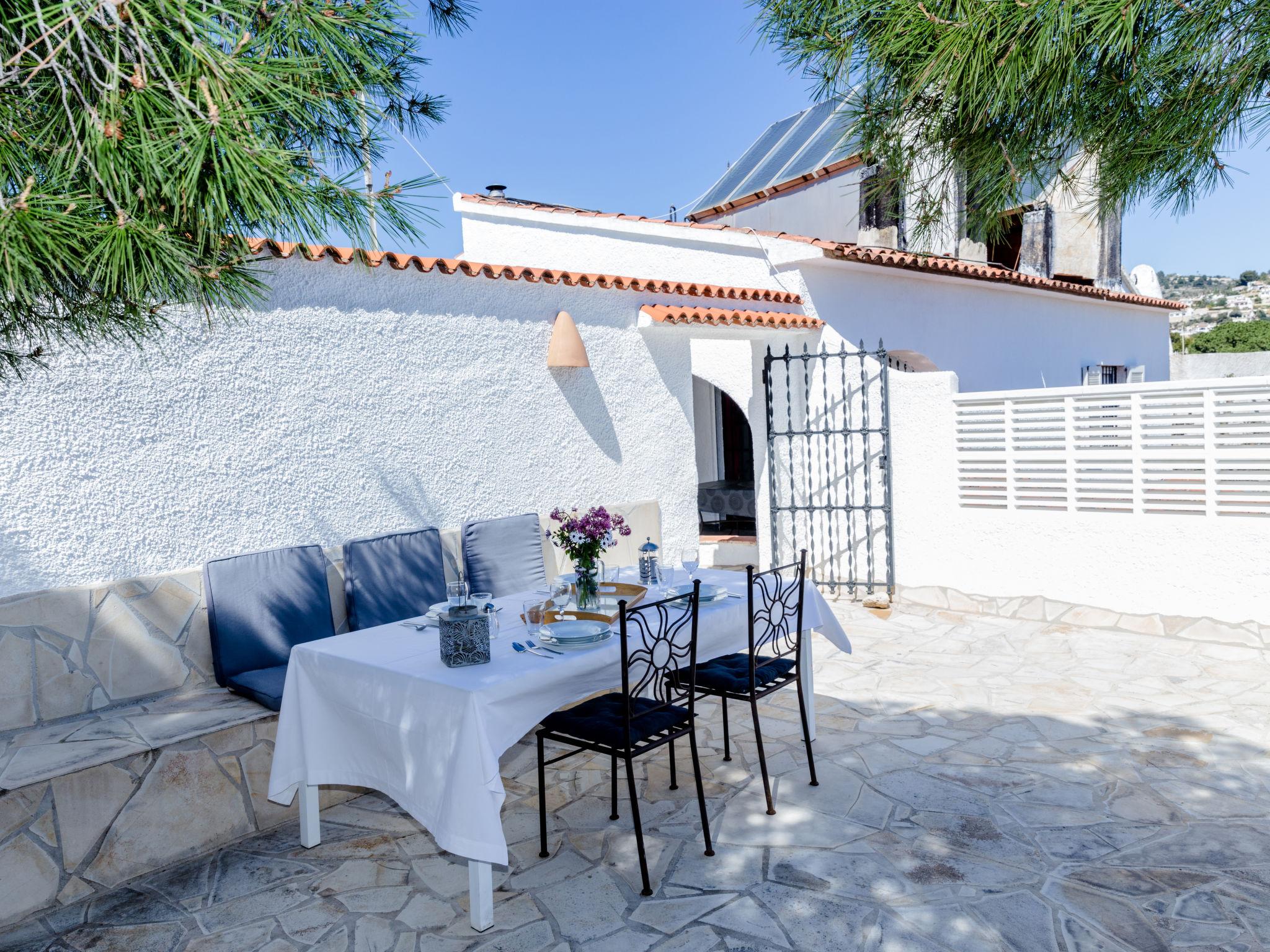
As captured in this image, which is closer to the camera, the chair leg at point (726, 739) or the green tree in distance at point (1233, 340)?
the chair leg at point (726, 739)

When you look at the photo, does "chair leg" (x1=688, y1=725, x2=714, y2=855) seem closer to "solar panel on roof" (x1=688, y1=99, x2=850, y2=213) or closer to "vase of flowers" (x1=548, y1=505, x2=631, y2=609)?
"vase of flowers" (x1=548, y1=505, x2=631, y2=609)

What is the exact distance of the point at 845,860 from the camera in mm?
3434

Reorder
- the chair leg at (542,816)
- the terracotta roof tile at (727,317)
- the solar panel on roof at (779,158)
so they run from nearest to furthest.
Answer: the chair leg at (542,816) < the terracotta roof tile at (727,317) < the solar panel on roof at (779,158)

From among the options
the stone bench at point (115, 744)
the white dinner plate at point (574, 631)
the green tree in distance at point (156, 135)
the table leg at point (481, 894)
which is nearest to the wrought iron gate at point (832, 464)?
the white dinner plate at point (574, 631)

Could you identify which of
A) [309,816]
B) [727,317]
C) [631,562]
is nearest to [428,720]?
[309,816]

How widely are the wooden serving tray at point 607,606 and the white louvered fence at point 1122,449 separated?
413 cm

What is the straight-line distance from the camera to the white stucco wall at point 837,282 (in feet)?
28.9

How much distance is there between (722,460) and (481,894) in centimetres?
997

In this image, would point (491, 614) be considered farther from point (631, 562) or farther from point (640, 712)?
point (631, 562)

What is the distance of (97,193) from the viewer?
1.68 meters

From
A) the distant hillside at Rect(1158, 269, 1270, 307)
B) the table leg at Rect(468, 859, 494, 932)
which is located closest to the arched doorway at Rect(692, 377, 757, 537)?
the table leg at Rect(468, 859, 494, 932)

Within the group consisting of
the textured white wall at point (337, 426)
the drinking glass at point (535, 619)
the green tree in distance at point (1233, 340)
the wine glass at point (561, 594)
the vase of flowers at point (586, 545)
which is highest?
the green tree in distance at point (1233, 340)

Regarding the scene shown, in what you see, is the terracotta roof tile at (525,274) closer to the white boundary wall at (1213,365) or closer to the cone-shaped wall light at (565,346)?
the cone-shaped wall light at (565,346)

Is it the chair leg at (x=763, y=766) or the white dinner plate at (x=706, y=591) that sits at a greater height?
the white dinner plate at (x=706, y=591)
